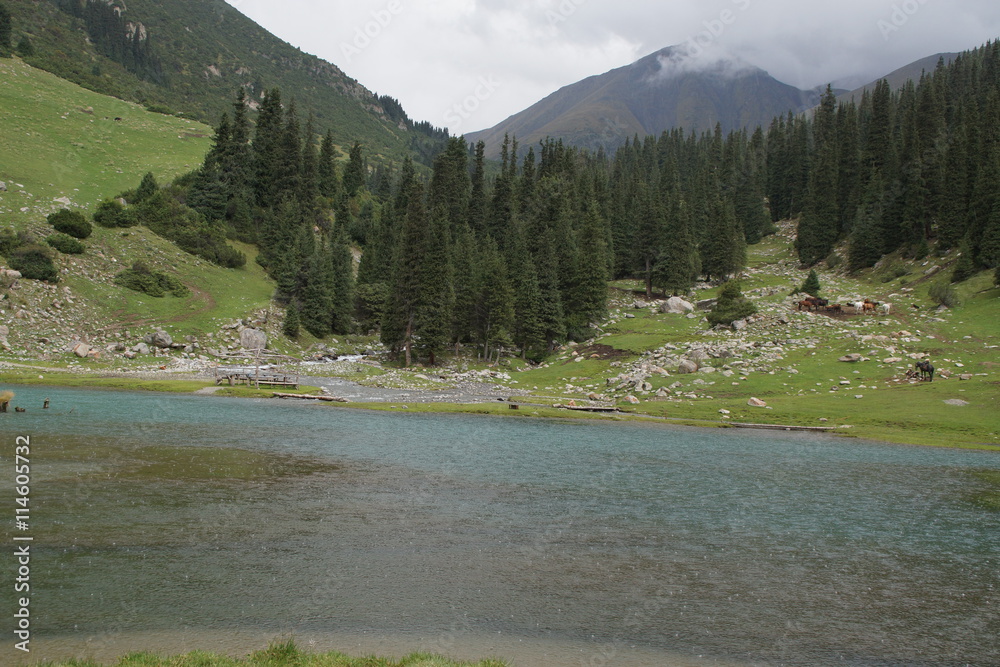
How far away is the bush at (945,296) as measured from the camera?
7050 cm

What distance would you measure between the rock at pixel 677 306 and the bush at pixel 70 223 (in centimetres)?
8261

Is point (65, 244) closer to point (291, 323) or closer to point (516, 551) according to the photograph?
point (291, 323)

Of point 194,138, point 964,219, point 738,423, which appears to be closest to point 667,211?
point 964,219

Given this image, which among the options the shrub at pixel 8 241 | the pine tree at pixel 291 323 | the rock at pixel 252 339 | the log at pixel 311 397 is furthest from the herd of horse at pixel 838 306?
the shrub at pixel 8 241

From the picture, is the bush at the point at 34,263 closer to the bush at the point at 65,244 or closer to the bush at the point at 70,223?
the bush at the point at 65,244

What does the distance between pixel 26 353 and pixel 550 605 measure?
59259mm

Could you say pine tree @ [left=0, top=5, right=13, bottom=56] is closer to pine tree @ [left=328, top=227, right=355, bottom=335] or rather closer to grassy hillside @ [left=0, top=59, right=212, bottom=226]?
grassy hillside @ [left=0, top=59, right=212, bottom=226]

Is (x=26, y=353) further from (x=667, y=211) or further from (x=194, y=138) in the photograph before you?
(x=667, y=211)

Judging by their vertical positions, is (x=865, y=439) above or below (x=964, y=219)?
below

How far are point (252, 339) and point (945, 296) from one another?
281ft

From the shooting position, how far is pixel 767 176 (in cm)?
16238

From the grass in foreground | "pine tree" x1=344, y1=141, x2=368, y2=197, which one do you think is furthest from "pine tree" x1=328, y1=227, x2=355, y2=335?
the grass in foreground

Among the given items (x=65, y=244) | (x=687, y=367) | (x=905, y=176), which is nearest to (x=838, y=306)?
(x=687, y=367)

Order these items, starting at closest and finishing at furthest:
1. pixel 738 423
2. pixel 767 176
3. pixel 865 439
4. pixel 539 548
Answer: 1. pixel 539 548
2. pixel 865 439
3. pixel 738 423
4. pixel 767 176
